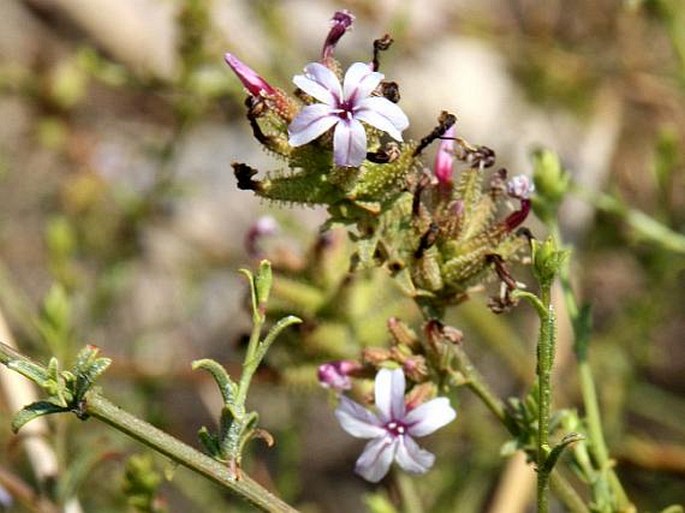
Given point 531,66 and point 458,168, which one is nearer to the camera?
point 458,168

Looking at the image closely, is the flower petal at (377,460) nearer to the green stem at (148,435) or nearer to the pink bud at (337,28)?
the green stem at (148,435)

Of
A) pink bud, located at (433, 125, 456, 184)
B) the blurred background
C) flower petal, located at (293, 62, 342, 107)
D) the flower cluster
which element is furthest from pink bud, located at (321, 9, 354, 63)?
the blurred background

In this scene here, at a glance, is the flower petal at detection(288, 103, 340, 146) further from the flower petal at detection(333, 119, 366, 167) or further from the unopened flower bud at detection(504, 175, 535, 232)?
the unopened flower bud at detection(504, 175, 535, 232)

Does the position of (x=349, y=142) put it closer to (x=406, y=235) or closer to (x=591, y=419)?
(x=406, y=235)

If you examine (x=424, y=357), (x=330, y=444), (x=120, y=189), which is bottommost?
(x=424, y=357)

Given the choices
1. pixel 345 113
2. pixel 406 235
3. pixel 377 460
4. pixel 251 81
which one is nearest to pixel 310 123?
pixel 345 113

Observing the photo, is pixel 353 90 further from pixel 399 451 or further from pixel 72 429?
pixel 72 429

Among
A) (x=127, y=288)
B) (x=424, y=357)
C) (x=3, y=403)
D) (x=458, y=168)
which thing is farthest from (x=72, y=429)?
(x=424, y=357)
